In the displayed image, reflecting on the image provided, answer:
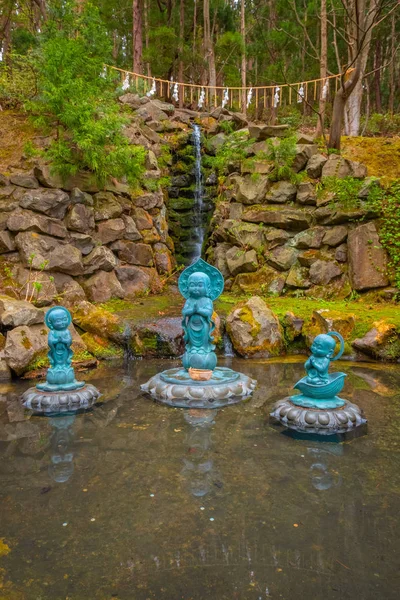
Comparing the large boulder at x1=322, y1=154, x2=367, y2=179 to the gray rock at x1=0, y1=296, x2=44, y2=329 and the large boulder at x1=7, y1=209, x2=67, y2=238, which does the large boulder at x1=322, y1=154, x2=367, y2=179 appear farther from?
the gray rock at x1=0, y1=296, x2=44, y2=329

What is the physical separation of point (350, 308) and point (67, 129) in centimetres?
798

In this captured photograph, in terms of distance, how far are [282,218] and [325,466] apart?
9.12 m

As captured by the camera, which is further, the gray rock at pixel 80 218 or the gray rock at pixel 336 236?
the gray rock at pixel 336 236

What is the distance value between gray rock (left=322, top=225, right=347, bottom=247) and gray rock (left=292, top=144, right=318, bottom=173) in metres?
2.27

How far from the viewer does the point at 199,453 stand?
188 inches

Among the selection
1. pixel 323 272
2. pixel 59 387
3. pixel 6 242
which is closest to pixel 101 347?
pixel 59 387

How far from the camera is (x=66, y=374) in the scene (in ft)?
20.7

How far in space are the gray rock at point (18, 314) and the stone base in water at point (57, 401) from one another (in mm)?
2243

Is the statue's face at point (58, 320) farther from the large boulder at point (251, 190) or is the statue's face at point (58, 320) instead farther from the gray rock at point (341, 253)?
the large boulder at point (251, 190)

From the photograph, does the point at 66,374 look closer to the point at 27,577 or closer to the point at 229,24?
the point at 27,577

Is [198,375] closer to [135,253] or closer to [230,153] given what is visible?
[135,253]

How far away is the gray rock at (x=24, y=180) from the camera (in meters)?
11.0

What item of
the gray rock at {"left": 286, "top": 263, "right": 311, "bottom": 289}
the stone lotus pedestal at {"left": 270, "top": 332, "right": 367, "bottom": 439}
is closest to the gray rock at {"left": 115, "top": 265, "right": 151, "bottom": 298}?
the gray rock at {"left": 286, "top": 263, "right": 311, "bottom": 289}

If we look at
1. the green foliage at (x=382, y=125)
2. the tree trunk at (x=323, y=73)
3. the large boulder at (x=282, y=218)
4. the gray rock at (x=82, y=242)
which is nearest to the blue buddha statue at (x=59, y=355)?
the gray rock at (x=82, y=242)
